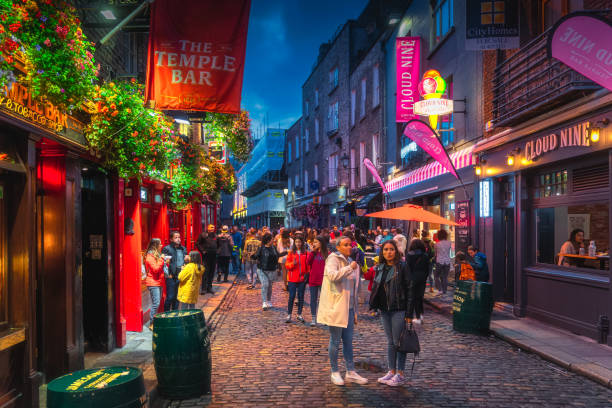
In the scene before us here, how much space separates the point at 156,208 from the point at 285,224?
3711 cm

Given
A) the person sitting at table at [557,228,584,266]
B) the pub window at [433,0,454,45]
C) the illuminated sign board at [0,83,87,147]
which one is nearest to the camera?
the illuminated sign board at [0,83,87,147]

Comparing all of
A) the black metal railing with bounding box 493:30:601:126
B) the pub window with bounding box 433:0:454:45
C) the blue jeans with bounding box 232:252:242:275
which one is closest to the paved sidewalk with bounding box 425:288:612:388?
the black metal railing with bounding box 493:30:601:126

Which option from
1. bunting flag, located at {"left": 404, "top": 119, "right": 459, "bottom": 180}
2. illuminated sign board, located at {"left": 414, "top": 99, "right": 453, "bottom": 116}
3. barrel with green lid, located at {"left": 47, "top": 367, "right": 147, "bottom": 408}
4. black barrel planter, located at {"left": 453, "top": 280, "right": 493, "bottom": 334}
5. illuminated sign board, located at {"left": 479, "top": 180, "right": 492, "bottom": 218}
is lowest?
black barrel planter, located at {"left": 453, "top": 280, "right": 493, "bottom": 334}

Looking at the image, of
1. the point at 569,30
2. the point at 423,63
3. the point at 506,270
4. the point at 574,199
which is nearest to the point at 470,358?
the point at 574,199

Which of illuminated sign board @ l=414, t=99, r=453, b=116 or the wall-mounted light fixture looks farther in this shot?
illuminated sign board @ l=414, t=99, r=453, b=116

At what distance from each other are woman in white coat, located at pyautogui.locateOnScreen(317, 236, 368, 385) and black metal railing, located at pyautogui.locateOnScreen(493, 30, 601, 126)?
204 inches

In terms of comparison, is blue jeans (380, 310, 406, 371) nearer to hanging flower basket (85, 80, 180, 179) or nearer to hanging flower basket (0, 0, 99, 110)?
hanging flower basket (85, 80, 180, 179)

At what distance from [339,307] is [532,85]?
7.06m

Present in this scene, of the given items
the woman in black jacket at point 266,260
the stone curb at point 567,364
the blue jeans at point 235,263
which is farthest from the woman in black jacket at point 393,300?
the blue jeans at point 235,263

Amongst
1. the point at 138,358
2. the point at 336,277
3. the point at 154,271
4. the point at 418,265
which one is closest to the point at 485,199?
the point at 418,265

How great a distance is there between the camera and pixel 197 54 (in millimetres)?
→ 6547

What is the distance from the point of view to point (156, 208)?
13125 millimetres

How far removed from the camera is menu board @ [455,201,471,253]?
1330 centimetres

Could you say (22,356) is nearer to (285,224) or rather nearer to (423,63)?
(423,63)
